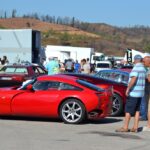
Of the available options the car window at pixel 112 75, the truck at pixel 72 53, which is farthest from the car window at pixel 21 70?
the truck at pixel 72 53

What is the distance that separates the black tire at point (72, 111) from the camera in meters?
13.2

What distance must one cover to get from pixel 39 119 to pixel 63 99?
1244mm

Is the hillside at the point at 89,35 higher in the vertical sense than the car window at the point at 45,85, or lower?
higher

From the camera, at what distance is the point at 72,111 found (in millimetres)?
13234

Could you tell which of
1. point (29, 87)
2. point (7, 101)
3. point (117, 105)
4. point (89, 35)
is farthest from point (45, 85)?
point (89, 35)

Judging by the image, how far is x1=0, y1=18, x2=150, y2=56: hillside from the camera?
106m

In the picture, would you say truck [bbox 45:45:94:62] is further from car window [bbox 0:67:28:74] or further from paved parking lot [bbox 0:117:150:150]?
paved parking lot [bbox 0:117:150:150]

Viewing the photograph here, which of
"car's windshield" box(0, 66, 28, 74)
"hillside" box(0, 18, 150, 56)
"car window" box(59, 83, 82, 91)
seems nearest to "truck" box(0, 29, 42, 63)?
"car's windshield" box(0, 66, 28, 74)

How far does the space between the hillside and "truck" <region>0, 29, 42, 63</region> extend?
4565cm

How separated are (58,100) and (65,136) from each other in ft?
7.35

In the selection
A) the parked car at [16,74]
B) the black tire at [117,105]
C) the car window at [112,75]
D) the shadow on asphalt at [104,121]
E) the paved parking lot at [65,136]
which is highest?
the car window at [112,75]

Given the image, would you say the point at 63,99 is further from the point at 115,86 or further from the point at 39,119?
the point at 115,86

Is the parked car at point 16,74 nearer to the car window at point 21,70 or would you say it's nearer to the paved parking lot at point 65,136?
the car window at point 21,70

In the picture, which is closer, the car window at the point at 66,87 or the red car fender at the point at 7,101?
the car window at the point at 66,87
